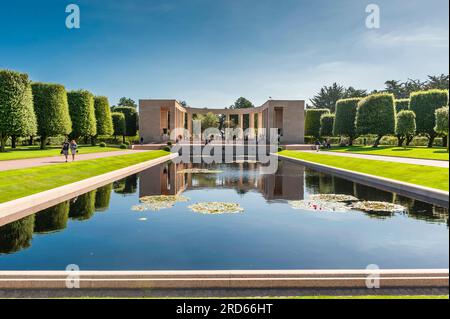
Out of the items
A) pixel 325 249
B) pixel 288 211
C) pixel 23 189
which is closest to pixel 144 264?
pixel 325 249

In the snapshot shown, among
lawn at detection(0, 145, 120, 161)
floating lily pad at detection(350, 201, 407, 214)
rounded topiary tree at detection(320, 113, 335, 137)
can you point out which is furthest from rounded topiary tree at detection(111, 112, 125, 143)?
floating lily pad at detection(350, 201, 407, 214)

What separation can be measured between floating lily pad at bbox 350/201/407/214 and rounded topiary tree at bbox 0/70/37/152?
117ft

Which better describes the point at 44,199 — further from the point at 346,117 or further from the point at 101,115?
the point at 346,117

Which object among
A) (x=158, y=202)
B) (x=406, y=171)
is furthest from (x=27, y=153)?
(x=406, y=171)

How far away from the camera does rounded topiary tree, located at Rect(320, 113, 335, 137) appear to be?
61.6 meters

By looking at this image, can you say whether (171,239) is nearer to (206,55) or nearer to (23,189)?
(23,189)

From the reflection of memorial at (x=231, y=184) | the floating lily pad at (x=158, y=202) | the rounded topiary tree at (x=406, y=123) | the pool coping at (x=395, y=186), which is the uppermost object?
the rounded topiary tree at (x=406, y=123)

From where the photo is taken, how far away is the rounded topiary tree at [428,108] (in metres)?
44.7

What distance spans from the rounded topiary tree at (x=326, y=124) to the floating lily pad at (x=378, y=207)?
170 feet

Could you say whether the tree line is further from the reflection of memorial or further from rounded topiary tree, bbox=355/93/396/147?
rounded topiary tree, bbox=355/93/396/147

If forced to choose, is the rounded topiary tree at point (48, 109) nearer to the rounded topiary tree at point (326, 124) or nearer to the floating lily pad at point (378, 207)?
the floating lily pad at point (378, 207)

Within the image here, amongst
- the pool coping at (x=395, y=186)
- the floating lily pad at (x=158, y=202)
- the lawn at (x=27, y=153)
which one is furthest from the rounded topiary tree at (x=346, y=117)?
the floating lily pad at (x=158, y=202)

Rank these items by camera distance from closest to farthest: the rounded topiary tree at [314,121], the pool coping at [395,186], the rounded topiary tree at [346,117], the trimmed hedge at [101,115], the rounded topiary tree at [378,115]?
1. the pool coping at [395,186]
2. the rounded topiary tree at [378,115]
3. the rounded topiary tree at [346,117]
4. the trimmed hedge at [101,115]
5. the rounded topiary tree at [314,121]

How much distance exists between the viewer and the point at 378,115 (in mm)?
45875
